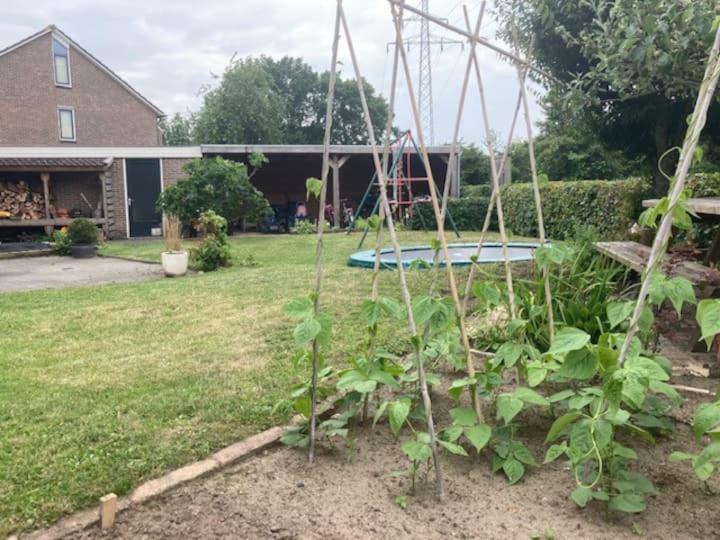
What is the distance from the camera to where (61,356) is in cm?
320

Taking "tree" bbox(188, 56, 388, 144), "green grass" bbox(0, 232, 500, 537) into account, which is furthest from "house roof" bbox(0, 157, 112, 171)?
"tree" bbox(188, 56, 388, 144)

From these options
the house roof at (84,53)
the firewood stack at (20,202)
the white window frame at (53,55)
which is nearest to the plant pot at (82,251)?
the firewood stack at (20,202)

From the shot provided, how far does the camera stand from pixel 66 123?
1967 centimetres

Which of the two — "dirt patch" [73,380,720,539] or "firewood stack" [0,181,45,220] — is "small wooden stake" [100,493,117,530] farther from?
"firewood stack" [0,181,45,220]

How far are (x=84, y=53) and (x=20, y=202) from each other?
8.18 meters

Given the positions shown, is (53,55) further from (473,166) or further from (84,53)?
(473,166)

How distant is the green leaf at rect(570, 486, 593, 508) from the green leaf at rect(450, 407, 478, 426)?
1.24ft

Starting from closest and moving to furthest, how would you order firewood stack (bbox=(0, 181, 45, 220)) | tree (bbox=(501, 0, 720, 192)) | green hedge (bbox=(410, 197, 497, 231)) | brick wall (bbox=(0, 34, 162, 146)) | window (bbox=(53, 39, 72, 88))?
1. tree (bbox=(501, 0, 720, 192))
2. firewood stack (bbox=(0, 181, 45, 220))
3. green hedge (bbox=(410, 197, 497, 231))
4. brick wall (bbox=(0, 34, 162, 146))
5. window (bbox=(53, 39, 72, 88))

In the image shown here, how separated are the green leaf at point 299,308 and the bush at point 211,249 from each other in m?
6.51

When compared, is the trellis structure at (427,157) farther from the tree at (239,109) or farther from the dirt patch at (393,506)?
the tree at (239,109)

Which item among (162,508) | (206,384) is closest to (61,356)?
(206,384)

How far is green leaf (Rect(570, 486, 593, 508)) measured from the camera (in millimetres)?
1496

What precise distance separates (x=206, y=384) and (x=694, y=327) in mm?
3090

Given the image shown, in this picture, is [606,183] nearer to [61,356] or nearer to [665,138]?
[665,138]
